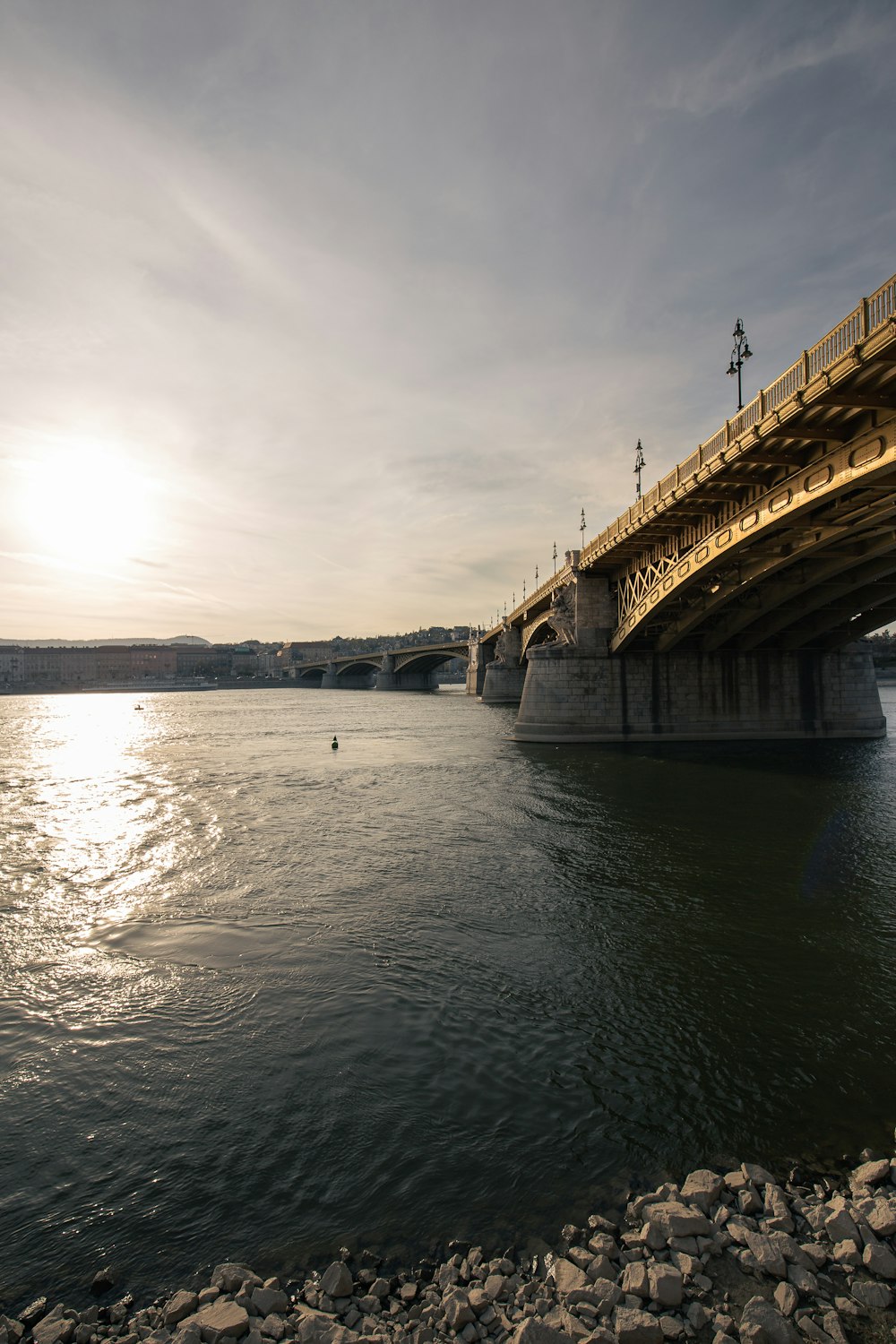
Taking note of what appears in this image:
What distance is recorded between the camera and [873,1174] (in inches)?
191

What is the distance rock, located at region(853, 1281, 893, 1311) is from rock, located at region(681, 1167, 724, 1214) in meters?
0.96

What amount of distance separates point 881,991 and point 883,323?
13.2 metres

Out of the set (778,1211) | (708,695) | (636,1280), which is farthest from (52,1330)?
(708,695)

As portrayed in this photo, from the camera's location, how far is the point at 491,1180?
5180mm

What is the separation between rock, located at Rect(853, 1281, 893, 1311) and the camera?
12.8 ft

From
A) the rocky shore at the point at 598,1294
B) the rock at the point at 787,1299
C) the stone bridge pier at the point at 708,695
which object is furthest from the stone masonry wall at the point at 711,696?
the rock at the point at 787,1299

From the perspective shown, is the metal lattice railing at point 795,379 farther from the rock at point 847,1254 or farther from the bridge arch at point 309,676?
the bridge arch at point 309,676

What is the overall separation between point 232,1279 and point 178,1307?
Result: 1.11 feet

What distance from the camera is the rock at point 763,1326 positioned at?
3.59 metres

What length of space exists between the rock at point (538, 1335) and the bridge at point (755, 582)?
17188mm

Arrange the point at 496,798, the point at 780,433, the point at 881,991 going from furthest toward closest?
1. the point at 496,798
2. the point at 780,433
3. the point at 881,991

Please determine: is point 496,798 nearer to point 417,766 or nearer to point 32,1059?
point 417,766

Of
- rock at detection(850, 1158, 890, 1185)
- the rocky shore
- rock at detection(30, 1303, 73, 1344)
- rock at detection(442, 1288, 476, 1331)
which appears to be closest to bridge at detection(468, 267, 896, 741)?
rock at detection(850, 1158, 890, 1185)

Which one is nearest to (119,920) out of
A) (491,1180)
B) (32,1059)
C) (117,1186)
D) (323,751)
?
(32,1059)
